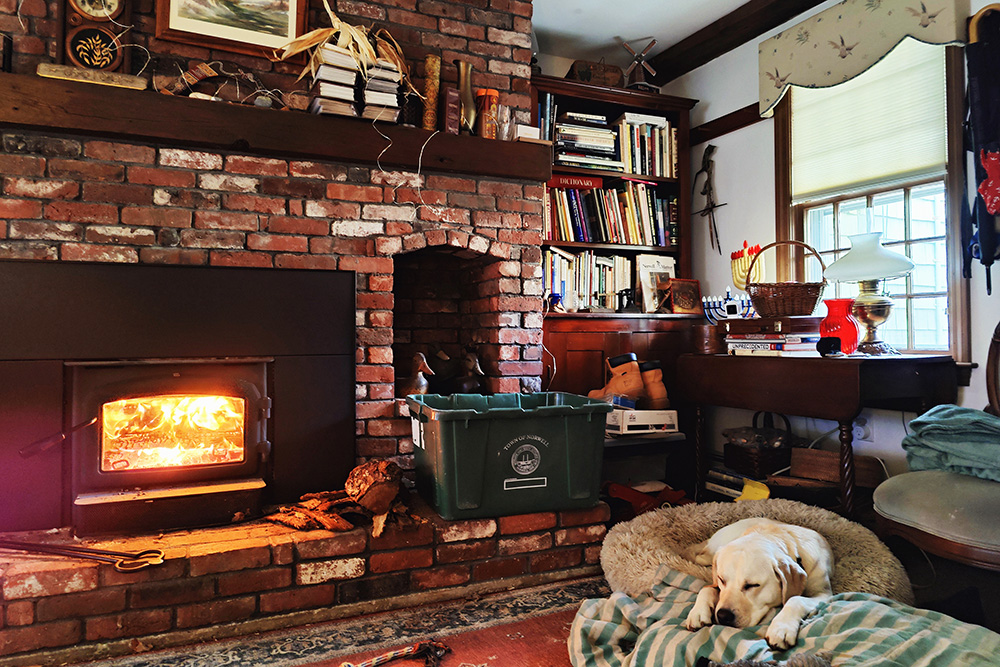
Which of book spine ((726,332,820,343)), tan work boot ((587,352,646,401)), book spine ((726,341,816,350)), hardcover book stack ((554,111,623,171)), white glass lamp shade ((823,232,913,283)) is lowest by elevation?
tan work boot ((587,352,646,401))

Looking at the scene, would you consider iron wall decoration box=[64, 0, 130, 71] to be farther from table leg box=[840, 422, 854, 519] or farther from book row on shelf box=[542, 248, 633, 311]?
table leg box=[840, 422, 854, 519]

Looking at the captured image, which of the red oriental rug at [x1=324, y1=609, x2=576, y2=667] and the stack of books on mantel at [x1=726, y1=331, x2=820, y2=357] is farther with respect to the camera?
the stack of books on mantel at [x1=726, y1=331, x2=820, y2=357]

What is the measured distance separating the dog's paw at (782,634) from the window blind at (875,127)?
208cm

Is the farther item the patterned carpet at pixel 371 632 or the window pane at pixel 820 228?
the window pane at pixel 820 228

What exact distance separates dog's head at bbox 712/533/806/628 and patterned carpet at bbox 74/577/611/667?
595 mm

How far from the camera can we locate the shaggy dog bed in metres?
1.70

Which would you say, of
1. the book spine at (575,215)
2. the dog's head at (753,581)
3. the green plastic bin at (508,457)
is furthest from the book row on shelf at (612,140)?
the dog's head at (753,581)

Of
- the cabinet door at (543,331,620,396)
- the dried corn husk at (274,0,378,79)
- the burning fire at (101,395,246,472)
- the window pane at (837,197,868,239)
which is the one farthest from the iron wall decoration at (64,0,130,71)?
the window pane at (837,197,868,239)

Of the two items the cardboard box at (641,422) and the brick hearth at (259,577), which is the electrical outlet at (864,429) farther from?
the brick hearth at (259,577)

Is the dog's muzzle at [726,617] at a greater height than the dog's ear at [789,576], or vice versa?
the dog's ear at [789,576]

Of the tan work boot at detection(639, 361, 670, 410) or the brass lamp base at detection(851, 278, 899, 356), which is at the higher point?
the brass lamp base at detection(851, 278, 899, 356)

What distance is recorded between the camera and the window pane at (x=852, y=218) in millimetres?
2924

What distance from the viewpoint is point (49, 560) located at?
1.67 metres

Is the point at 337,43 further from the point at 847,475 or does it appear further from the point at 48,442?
the point at 847,475
